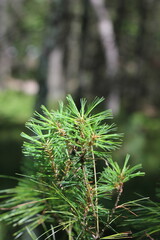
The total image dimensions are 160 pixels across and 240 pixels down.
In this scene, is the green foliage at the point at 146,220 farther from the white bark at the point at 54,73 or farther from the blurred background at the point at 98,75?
the white bark at the point at 54,73

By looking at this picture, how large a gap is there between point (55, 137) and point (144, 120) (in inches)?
363

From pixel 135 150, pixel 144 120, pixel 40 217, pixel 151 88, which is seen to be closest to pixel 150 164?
pixel 135 150

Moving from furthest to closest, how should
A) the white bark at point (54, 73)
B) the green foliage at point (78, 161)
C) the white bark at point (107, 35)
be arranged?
the white bark at point (107, 35), the white bark at point (54, 73), the green foliage at point (78, 161)

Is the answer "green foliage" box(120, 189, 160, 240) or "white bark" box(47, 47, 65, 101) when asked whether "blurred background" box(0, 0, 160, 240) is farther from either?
"green foliage" box(120, 189, 160, 240)

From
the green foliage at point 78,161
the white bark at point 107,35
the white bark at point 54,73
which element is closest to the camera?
the green foliage at point 78,161

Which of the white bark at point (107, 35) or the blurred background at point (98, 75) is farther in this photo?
the white bark at point (107, 35)

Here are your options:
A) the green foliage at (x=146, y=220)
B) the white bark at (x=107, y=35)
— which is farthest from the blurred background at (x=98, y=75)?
the green foliage at (x=146, y=220)

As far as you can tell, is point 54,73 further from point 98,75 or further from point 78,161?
point 78,161

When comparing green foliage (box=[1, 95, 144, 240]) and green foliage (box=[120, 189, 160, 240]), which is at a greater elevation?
green foliage (box=[1, 95, 144, 240])

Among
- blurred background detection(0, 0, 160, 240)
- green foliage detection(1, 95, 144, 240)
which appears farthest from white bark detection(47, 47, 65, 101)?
green foliage detection(1, 95, 144, 240)

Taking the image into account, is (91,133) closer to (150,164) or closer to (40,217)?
(40,217)

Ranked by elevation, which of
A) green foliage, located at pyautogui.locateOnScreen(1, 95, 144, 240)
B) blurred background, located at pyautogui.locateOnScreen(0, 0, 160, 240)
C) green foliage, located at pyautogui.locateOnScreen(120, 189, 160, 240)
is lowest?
green foliage, located at pyautogui.locateOnScreen(120, 189, 160, 240)

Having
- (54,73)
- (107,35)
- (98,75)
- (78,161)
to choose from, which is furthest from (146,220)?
(98,75)

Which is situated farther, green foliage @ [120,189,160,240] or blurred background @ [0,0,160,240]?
blurred background @ [0,0,160,240]
